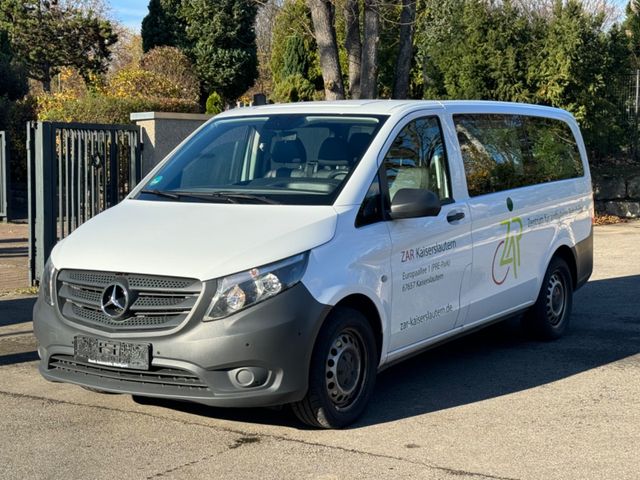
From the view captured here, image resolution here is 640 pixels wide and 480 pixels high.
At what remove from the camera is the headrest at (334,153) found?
6.41 meters

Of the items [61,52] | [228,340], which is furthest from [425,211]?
[61,52]

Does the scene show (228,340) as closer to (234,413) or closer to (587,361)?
(234,413)

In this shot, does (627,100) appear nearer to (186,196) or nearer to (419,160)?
(419,160)

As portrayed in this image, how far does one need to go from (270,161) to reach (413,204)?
1.08m

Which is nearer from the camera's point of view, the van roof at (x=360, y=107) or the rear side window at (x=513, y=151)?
the van roof at (x=360, y=107)

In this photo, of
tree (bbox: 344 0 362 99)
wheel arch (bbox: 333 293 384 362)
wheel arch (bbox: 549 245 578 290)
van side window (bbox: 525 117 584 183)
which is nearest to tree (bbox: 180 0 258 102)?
tree (bbox: 344 0 362 99)

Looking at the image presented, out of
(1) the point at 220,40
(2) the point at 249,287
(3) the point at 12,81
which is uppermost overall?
Result: (1) the point at 220,40

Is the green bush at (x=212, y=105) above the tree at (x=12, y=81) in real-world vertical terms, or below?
below

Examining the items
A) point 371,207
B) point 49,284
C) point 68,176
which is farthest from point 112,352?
point 68,176

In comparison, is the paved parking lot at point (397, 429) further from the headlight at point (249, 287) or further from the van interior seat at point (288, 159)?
the van interior seat at point (288, 159)

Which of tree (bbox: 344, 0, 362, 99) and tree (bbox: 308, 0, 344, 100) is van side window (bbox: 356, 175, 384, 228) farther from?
tree (bbox: 344, 0, 362, 99)

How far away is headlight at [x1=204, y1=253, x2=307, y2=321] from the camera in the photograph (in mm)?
5414

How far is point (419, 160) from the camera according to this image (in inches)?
268

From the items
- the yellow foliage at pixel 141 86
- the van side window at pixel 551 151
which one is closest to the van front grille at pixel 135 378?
the van side window at pixel 551 151
